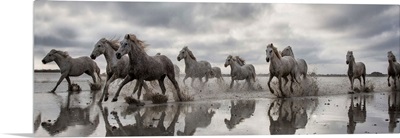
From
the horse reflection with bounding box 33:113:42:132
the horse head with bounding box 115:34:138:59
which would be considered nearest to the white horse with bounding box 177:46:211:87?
the horse head with bounding box 115:34:138:59

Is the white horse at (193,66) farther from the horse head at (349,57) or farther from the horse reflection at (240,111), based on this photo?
the horse head at (349,57)

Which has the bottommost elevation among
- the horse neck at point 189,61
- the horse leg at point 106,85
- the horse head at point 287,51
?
the horse leg at point 106,85

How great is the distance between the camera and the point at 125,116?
30.1ft

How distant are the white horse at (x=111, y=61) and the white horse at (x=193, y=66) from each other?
0.80 m

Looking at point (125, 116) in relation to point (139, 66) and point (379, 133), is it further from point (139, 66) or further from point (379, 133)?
point (379, 133)

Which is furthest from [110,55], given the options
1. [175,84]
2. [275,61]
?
[275,61]

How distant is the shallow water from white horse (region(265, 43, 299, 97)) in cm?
31

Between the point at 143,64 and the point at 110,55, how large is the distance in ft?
1.96

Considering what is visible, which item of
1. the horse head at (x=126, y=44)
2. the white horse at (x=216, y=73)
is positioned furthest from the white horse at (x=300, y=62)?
the horse head at (x=126, y=44)

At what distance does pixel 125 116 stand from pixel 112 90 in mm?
768

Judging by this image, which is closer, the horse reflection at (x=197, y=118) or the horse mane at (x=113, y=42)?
the horse reflection at (x=197, y=118)

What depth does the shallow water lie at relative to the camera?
8.87 metres

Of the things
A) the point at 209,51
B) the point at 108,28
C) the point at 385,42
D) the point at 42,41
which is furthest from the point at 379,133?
the point at 42,41

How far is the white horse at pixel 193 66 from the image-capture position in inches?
381
